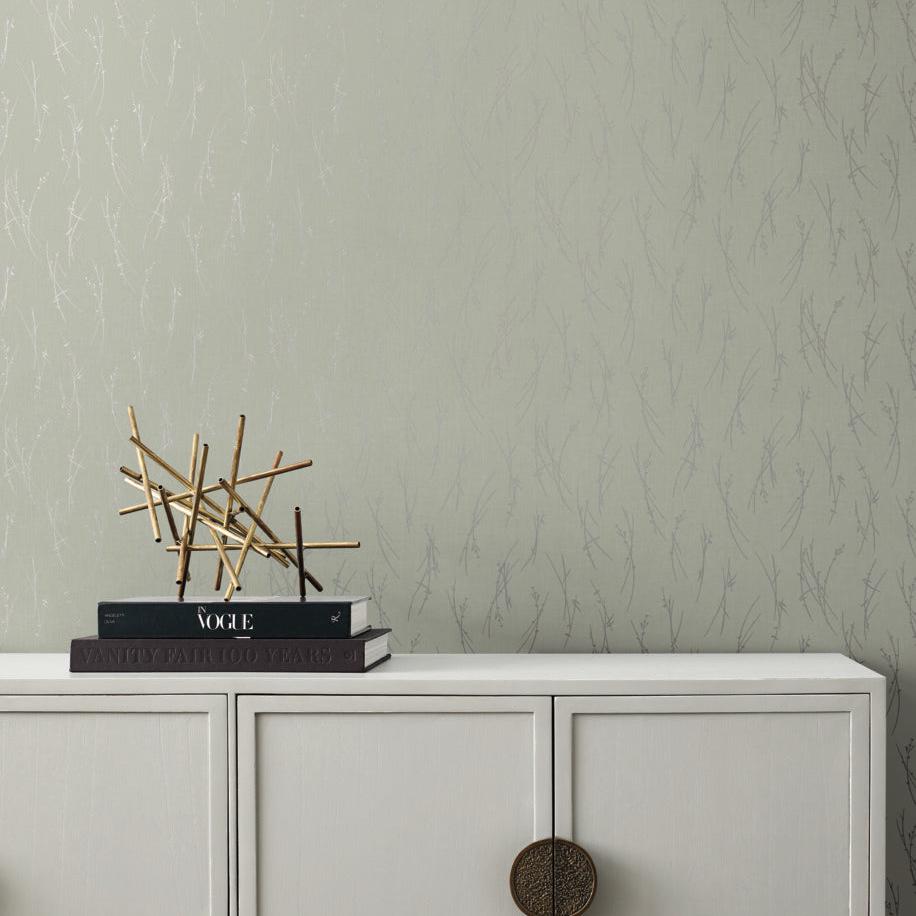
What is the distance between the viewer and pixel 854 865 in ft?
4.24

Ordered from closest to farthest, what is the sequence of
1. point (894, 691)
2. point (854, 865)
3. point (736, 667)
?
1. point (854, 865)
2. point (736, 667)
3. point (894, 691)

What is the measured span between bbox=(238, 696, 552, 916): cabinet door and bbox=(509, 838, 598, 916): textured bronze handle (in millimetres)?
25

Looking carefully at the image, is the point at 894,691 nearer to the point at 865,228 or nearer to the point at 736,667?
the point at 736,667

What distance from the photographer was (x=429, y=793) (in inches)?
51.2

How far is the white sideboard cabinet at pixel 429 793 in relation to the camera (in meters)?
1.29

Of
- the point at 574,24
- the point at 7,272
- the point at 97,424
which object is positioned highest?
the point at 574,24

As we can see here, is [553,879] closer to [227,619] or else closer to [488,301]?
[227,619]

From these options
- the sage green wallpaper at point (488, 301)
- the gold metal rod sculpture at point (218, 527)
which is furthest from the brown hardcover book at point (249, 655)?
the sage green wallpaper at point (488, 301)

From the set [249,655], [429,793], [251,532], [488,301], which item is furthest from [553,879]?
[488,301]

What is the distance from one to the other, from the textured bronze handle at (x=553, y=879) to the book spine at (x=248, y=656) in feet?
1.07

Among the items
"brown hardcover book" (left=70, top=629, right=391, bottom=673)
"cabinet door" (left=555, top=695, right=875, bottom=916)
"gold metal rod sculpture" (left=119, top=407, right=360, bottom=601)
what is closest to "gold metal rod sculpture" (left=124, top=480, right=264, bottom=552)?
"gold metal rod sculpture" (left=119, top=407, right=360, bottom=601)

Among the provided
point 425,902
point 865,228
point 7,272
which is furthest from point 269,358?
point 865,228

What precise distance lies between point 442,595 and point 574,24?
954 mm

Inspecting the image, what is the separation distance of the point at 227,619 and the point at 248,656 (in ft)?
0.19
